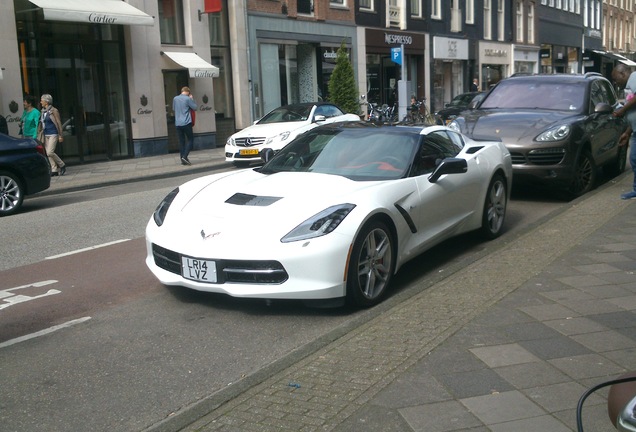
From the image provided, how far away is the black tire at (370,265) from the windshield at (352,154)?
73cm

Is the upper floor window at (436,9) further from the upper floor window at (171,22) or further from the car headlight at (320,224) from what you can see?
the car headlight at (320,224)

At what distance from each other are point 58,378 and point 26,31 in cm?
1655

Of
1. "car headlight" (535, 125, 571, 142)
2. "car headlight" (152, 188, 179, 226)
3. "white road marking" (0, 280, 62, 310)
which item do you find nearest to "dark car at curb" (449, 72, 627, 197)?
"car headlight" (535, 125, 571, 142)

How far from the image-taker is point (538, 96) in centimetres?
1179

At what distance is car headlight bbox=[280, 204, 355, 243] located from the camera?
5.41 metres

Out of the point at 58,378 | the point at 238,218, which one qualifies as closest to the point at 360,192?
the point at 238,218

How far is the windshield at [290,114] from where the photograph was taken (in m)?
19.1

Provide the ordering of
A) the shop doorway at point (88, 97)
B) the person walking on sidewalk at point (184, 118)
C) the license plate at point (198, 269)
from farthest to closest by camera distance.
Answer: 1. the shop doorway at point (88, 97)
2. the person walking on sidewalk at point (184, 118)
3. the license plate at point (198, 269)

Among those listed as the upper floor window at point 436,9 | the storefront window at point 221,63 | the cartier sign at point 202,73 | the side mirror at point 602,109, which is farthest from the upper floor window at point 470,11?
the side mirror at point 602,109

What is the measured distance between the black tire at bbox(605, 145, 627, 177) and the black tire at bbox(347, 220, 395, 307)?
8.48 meters

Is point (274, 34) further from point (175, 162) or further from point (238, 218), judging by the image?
point (238, 218)

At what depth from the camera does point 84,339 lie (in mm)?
5219

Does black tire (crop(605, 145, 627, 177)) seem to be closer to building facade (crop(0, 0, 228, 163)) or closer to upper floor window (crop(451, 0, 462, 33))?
building facade (crop(0, 0, 228, 163))

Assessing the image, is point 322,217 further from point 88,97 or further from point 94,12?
point 88,97
